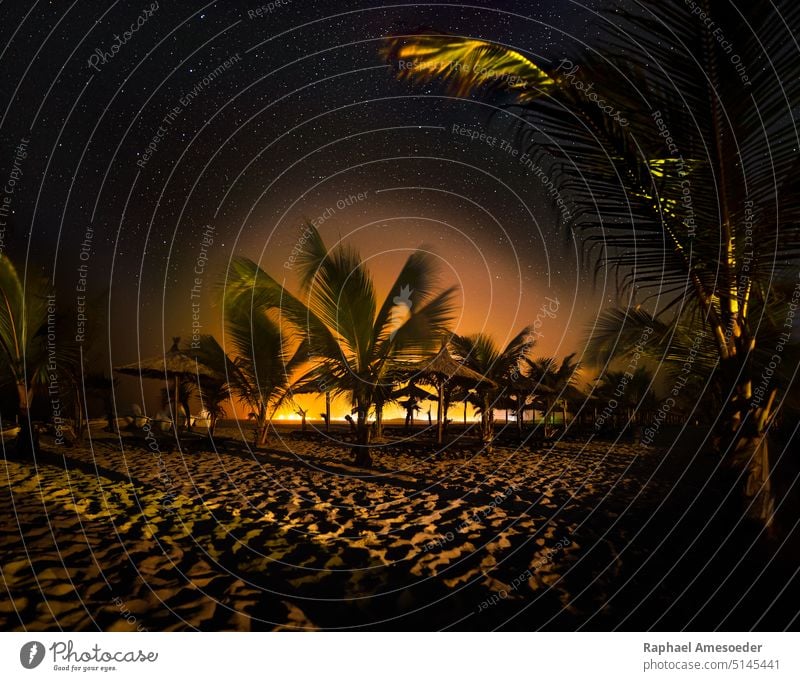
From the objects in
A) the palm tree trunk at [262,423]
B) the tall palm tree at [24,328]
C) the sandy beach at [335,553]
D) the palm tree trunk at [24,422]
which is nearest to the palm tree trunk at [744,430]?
the sandy beach at [335,553]

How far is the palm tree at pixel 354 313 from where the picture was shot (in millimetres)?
8352

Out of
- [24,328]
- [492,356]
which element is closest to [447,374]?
[492,356]

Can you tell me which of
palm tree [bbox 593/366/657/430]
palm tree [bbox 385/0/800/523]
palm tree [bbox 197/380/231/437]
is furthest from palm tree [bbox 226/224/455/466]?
palm tree [bbox 593/366/657/430]

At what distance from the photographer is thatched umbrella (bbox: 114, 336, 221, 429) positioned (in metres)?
13.3

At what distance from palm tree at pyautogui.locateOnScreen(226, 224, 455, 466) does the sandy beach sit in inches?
92.9

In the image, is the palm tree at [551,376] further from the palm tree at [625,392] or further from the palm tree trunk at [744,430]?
the palm tree trunk at [744,430]

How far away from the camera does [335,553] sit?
13.0ft

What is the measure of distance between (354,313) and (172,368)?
26.0 feet

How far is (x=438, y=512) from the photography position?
5414 millimetres

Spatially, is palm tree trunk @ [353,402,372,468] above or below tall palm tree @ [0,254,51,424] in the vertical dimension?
below

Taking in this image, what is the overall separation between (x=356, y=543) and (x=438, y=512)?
1.52 m

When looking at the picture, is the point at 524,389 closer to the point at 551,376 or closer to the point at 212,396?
the point at 551,376

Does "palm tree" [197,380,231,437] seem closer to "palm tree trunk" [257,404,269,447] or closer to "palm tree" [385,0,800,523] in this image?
"palm tree trunk" [257,404,269,447]
